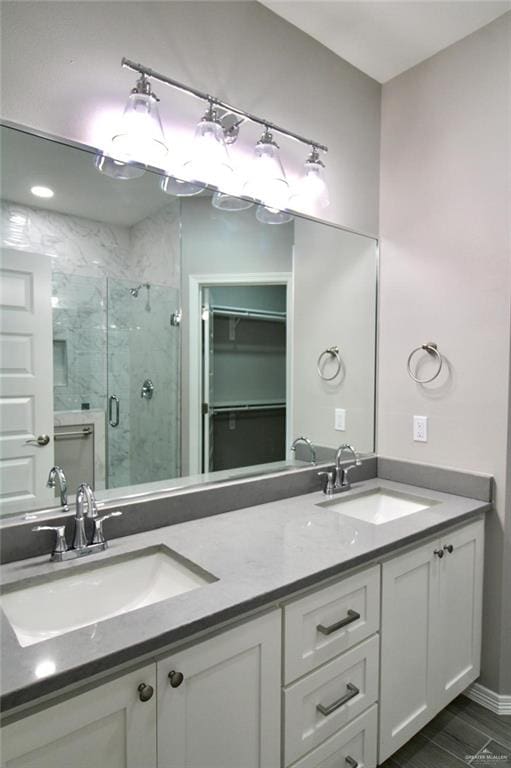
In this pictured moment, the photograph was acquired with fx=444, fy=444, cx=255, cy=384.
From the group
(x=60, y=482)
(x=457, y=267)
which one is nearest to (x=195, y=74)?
(x=457, y=267)

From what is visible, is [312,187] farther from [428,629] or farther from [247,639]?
[428,629]

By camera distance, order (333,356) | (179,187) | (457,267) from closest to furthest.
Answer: (179,187) < (457,267) < (333,356)

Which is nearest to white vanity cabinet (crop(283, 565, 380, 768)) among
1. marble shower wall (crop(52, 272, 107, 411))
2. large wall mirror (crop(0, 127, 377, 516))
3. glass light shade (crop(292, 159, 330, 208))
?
large wall mirror (crop(0, 127, 377, 516))

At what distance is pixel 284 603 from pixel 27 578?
2.07 ft

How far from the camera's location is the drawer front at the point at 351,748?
121 centimetres

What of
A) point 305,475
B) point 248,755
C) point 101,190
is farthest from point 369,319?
point 248,755

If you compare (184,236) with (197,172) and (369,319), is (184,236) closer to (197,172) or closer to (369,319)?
(197,172)

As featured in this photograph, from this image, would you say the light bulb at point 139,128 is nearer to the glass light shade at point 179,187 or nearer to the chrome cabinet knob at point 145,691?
the glass light shade at point 179,187

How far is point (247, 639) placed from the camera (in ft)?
3.38

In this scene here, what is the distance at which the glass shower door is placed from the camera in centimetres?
143

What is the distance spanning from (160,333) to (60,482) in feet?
1.97

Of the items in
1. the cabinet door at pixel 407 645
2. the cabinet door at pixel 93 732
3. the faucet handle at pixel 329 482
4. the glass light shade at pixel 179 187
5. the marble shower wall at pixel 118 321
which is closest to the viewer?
the cabinet door at pixel 93 732

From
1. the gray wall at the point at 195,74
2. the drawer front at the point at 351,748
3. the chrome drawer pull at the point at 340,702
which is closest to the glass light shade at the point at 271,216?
the gray wall at the point at 195,74

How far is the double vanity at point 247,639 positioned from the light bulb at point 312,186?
1257 millimetres
